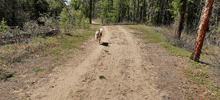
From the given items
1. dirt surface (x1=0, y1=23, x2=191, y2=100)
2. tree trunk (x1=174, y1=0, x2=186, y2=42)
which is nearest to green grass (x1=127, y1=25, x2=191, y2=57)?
dirt surface (x1=0, y1=23, x2=191, y2=100)

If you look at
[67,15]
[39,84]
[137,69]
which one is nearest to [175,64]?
[137,69]

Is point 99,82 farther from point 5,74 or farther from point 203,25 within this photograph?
point 203,25

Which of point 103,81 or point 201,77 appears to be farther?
point 201,77

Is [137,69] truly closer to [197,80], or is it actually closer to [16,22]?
[197,80]

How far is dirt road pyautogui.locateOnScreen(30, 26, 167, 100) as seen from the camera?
14.4ft

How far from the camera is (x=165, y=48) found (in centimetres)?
1066

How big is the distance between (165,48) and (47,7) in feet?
76.3

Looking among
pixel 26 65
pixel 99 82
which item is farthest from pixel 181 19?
pixel 26 65

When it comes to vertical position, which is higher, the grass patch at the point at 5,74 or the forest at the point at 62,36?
the forest at the point at 62,36

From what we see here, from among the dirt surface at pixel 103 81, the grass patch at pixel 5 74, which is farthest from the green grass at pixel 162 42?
the grass patch at pixel 5 74

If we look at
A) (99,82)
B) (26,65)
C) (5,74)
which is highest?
(26,65)

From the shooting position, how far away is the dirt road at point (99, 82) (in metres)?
4.39

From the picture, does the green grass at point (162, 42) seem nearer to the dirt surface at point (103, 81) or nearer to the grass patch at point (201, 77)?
the dirt surface at point (103, 81)

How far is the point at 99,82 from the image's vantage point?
5.27 m
